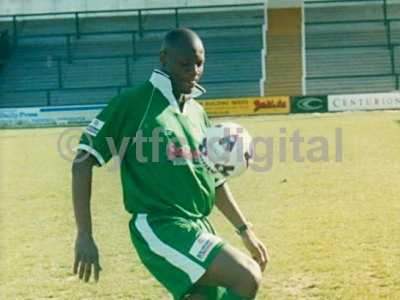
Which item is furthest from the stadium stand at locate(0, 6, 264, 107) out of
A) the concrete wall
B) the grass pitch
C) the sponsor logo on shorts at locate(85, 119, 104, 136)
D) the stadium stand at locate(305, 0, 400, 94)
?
the sponsor logo on shorts at locate(85, 119, 104, 136)

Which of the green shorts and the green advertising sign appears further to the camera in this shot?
the green advertising sign

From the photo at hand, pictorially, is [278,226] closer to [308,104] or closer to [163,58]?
[163,58]

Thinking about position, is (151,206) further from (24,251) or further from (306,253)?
(24,251)

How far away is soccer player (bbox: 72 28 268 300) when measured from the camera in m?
3.55

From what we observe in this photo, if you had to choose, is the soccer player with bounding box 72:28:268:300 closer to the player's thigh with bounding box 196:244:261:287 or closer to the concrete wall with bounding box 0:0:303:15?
the player's thigh with bounding box 196:244:261:287

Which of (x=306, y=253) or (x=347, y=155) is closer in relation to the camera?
(x=306, y=253)

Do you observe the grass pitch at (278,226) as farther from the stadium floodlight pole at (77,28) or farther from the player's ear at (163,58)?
the stadium floodlight pole at (77,28)

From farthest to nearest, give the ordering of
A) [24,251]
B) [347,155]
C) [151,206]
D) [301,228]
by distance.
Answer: [347,155] → [301,228] → [24,251] → [151,206]

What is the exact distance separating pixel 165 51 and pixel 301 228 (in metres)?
4.74

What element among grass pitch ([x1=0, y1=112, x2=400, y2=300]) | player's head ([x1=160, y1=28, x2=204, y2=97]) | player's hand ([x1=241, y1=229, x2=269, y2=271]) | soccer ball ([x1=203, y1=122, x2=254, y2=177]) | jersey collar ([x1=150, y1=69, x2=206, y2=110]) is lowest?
grass pitch ([x1=0, y1=112, x2=400, y2=300])

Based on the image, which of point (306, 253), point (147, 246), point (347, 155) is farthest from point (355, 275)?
point (347, 155)

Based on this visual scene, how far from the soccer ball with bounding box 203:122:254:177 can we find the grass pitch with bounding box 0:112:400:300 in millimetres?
1859

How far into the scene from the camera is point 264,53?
36531 mm

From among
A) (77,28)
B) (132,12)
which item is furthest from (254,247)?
(132,12)
